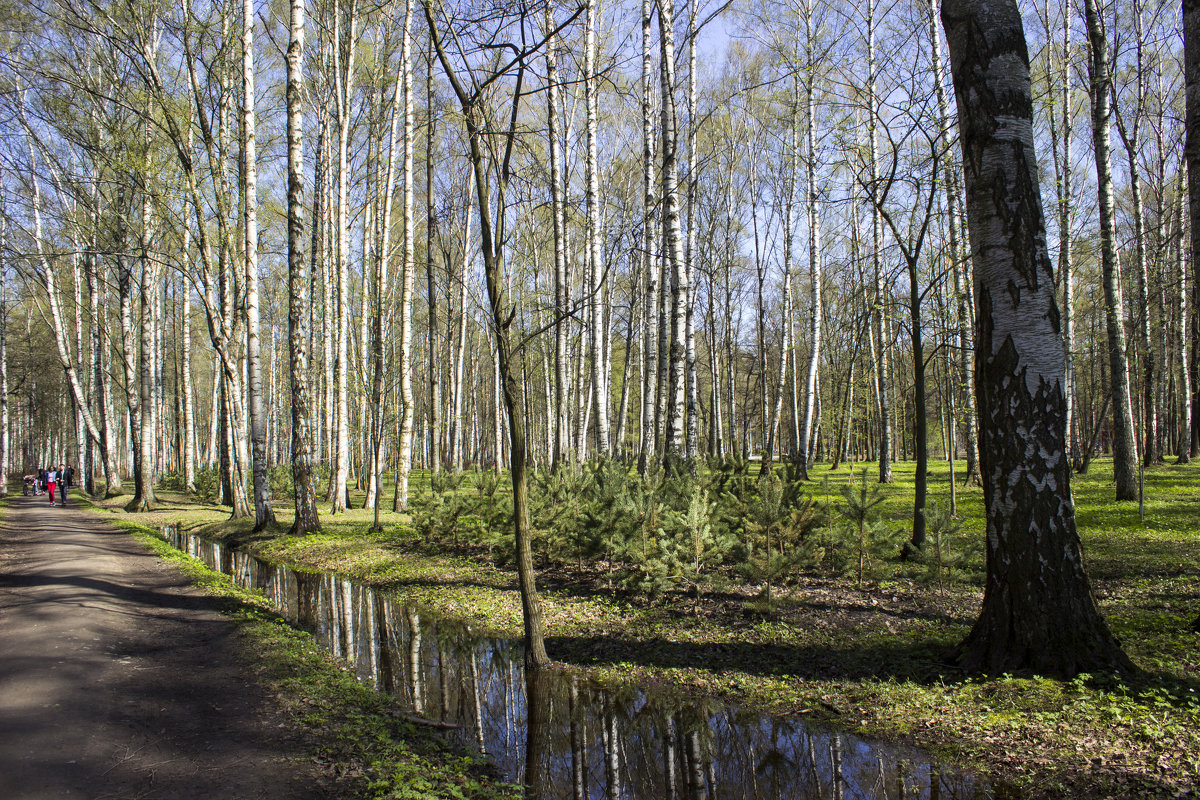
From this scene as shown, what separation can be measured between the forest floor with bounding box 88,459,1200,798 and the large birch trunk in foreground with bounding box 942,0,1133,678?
298 millimetres

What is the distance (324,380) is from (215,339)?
772 centimetres

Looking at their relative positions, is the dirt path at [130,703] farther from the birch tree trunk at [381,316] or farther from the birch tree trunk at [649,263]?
the birch tree trunk at [649,263]

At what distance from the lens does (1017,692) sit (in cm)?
Answer: 389

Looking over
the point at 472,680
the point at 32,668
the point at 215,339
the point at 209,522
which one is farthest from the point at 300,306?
the point at 472,680

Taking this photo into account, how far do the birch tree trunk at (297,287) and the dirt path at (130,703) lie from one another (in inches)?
166

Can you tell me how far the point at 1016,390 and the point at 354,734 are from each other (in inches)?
191

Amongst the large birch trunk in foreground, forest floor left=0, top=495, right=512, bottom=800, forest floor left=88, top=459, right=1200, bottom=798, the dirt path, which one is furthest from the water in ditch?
the large birch trunk in foreground

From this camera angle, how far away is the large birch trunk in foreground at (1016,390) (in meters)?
4.05

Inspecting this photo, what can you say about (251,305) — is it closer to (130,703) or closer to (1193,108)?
(130,703)

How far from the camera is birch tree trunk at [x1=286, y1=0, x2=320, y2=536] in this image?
1220 centimetres

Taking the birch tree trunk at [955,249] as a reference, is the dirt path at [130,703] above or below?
below

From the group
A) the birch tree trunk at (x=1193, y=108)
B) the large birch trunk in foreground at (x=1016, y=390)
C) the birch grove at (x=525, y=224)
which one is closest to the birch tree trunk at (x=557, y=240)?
the birch grove at (x=525, y=224)

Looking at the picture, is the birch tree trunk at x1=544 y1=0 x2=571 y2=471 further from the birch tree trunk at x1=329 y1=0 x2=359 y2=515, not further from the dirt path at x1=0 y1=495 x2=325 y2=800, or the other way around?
the dirt path at x1=0 y1=495 x2=325 y2=800

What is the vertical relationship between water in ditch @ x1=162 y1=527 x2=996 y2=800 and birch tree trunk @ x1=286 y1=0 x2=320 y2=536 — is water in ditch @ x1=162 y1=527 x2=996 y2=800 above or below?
below
